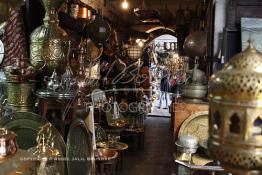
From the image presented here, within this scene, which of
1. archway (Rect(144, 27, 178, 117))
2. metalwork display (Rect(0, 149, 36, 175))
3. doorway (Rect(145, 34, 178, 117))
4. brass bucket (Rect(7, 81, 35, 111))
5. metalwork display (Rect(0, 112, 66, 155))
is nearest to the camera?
metalwork display (Rect(0, 149, 36, 175))

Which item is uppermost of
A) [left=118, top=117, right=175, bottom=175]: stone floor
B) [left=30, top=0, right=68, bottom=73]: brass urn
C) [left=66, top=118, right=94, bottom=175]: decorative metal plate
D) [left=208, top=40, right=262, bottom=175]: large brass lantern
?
[left=30, top=0, right=68, bottom=73]: brass urn

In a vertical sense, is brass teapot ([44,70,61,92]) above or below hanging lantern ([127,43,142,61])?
below

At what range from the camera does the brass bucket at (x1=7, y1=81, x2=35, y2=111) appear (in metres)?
2.65

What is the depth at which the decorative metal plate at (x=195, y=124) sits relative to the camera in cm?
223

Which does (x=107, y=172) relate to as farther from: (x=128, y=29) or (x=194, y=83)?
(x=128, y=29)

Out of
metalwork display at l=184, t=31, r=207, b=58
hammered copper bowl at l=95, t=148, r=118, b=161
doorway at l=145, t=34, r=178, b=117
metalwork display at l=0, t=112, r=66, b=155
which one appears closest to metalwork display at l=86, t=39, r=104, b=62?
hammered copper bowl at l=95, t=148, r=118, b=161

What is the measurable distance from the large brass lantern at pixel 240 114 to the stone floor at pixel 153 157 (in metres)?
2.96

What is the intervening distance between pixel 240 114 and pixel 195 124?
162 cm

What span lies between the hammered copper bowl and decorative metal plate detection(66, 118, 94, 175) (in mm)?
827

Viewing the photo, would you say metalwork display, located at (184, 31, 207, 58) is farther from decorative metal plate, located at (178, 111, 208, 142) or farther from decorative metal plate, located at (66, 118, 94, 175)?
decorative metal plate, located at (66, 118, 94, 175)

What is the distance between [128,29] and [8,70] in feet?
21.4

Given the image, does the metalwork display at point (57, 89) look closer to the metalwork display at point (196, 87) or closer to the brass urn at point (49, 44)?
Result: the brass urn at point (49, 44)

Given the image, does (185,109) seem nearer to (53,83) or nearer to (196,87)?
(196,87)

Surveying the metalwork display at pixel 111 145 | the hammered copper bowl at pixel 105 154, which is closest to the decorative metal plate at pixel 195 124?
the hammered copper bowl at pixel 105 154
